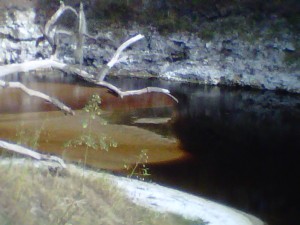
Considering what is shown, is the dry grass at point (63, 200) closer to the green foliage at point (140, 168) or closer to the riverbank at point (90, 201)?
the riverbank at point (90, 201)

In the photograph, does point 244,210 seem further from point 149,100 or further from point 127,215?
point 149,100

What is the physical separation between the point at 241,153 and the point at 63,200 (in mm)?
9930

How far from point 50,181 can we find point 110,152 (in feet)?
24.0

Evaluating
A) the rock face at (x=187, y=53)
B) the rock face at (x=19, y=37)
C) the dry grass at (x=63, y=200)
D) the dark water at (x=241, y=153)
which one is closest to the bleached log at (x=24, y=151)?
the dry grass at (x=63, y=200)

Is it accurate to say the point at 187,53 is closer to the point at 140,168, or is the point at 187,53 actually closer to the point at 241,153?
the point at 241,153

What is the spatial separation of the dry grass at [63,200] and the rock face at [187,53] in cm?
1978

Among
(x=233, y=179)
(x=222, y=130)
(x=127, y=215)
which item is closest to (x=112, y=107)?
(x=222, y=130)

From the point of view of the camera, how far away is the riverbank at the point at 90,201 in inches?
332

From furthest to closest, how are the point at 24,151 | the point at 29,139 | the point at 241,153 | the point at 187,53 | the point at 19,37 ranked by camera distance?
the point at 19,37 → the point at 187,53 → the point at 241,153 → the point at 29,139 → the point at 24,151

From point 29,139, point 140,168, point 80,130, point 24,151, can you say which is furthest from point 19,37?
point 24,151

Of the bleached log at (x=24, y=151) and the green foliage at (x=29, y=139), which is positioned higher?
the bleached log at (x=24, y=151)

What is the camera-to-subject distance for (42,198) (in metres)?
9.09

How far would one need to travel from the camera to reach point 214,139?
20.1 metres

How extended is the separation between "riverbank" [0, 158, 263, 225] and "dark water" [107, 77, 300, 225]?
4.45 feet
